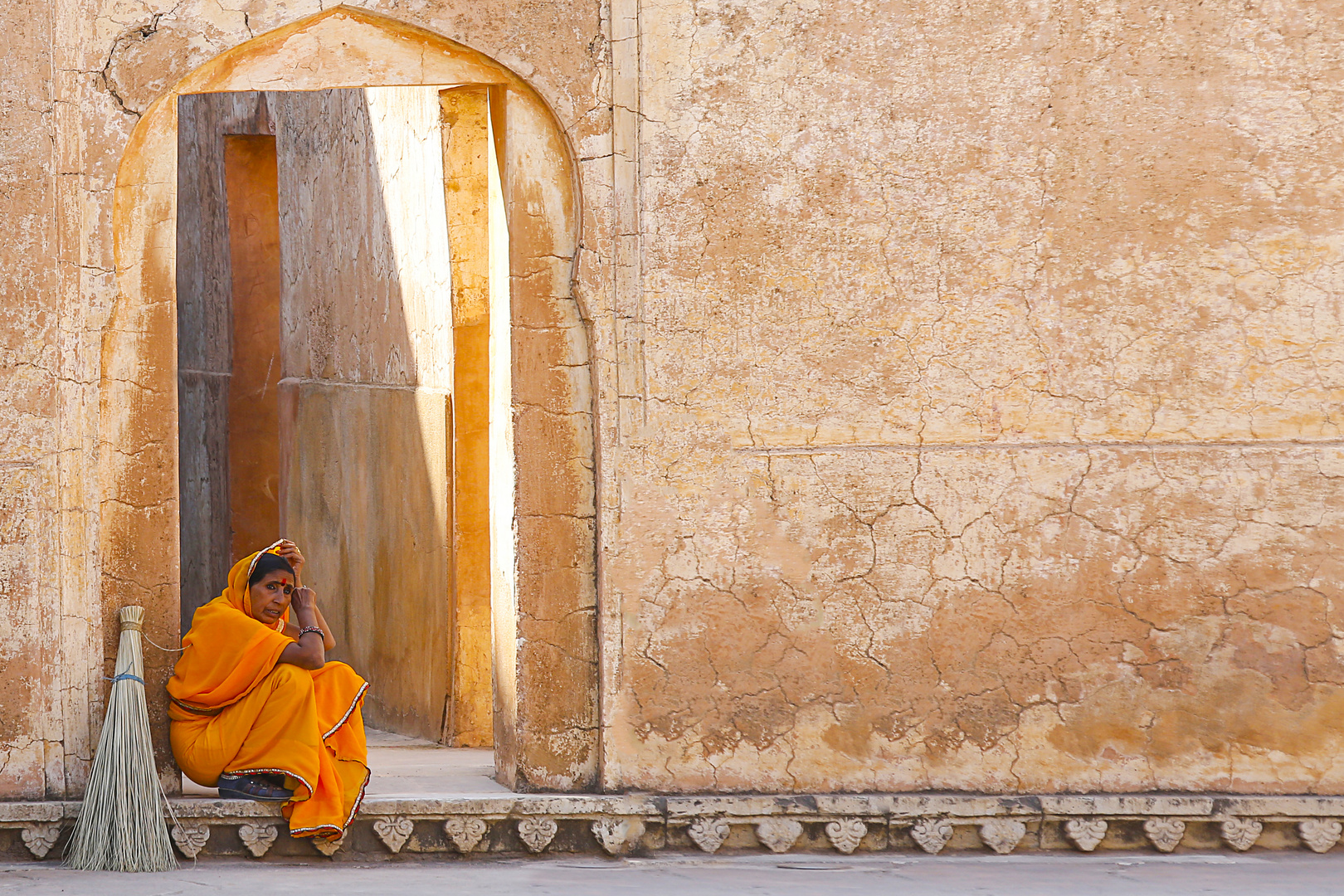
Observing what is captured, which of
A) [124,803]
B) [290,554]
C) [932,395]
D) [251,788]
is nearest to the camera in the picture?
[124,803]

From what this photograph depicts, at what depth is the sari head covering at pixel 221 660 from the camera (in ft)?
12.0

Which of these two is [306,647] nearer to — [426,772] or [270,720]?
[270,720]

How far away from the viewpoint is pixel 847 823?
3734mm

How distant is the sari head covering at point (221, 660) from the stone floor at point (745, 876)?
0.43m

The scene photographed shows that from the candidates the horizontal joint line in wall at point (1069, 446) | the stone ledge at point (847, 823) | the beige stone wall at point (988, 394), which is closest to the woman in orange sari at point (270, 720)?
the stone ledge at point (847, 823)

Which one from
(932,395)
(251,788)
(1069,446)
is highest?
(932,395)

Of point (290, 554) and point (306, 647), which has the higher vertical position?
point (290, 554)

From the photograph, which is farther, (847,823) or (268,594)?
(268,594)

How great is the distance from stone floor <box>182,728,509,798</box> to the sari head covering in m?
0.31

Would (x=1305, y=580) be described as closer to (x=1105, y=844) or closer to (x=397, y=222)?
(x=1105, y=844)

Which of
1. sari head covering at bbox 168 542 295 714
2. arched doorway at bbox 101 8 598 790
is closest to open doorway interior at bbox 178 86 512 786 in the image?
arched doorway at bbox 101 8 598 790

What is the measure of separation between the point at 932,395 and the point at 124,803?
2.40 meters

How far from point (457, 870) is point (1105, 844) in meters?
1.77

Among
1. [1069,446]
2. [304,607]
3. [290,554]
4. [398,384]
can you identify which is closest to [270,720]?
[304,607]
